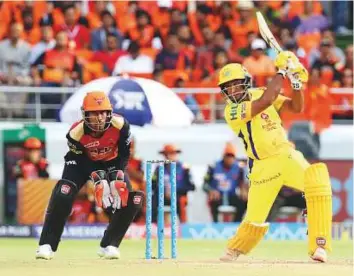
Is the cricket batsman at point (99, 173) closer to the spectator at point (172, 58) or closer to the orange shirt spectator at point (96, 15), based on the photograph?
the spectator at point (172, 58)

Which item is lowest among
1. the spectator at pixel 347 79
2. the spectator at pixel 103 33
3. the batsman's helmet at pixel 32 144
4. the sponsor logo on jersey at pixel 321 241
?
the sponsor logo on jersey at pixel 321 241

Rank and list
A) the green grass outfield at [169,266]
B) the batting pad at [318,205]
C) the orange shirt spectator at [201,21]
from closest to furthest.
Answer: the green grass outfield at [169,266] → the batting pad at [318,205] → the orange shirt spectator at [201,21]

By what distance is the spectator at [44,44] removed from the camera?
1848 cm

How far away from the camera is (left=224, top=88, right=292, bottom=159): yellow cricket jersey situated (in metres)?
11.2

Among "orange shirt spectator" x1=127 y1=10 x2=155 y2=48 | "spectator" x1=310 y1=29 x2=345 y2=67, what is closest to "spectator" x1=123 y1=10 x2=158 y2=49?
"orange shirt spectator" x1=127 y1=10 x2=155 y2=48

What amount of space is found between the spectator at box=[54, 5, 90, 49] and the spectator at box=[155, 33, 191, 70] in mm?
1140

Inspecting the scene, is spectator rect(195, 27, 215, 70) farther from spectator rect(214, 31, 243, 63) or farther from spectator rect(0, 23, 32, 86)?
spectator rect(0, 23, 32, 86)

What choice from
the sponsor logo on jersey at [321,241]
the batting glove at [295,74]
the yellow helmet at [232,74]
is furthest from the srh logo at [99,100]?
the sponsor logo on jersey at [321,241]

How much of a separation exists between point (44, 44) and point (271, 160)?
26.3 ft

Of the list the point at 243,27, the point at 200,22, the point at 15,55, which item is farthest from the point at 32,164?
the point at 243,27

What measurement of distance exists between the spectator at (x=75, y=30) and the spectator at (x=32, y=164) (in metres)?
2.30

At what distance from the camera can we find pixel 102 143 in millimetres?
11227

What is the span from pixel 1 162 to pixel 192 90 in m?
2.80

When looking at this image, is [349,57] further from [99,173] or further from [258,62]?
[99,173]
